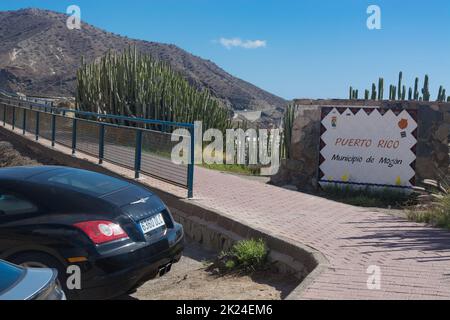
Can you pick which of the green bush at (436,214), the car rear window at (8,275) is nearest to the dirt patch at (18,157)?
the green bush at (436,214)

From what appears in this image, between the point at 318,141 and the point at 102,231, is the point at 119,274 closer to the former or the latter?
the point at 102,231

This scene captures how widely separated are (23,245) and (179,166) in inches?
188

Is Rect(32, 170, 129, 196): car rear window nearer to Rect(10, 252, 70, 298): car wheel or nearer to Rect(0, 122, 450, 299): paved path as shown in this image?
Rect(10, 252, 70, 298): car wheel

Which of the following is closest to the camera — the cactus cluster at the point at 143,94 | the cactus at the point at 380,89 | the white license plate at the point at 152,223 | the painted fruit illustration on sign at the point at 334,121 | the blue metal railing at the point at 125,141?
the white license plate at the point at 152,223

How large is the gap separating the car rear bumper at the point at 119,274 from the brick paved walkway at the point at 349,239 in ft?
4.99

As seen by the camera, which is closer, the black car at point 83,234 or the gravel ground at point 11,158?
the black car at point 83,234

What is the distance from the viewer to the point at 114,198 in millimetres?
5871

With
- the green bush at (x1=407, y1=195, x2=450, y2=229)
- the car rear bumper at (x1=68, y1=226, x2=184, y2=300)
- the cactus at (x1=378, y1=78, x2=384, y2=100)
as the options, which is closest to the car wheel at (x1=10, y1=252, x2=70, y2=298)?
the car rear bumper at (x1=68, y1=226, x2=184, y2=300)

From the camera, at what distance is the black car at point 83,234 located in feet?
17.5

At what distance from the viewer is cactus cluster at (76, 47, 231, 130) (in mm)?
20234

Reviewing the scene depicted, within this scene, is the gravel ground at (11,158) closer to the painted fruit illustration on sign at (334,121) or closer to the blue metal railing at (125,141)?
the blue metal railing at (125,141)

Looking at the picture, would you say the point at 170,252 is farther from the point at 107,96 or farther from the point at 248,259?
the point at 107,96

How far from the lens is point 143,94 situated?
20312mm

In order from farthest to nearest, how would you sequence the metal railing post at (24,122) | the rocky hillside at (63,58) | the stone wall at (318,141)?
the rocky hillside at (63,58)
the metal railing post at (24,122)
the stone wall at (318,141)
